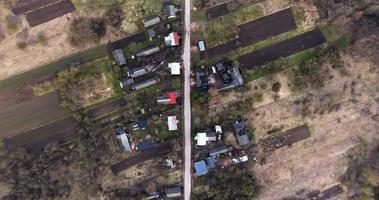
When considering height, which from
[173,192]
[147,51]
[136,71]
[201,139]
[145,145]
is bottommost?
[173,192]

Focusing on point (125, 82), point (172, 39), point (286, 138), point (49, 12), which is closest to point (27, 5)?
point (49, 12)

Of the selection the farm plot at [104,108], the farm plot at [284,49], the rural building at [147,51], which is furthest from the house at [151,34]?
the farm plot at [284,49]

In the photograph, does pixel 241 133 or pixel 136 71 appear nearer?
pixel 136 71

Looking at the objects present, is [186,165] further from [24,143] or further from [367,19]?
[367,19]

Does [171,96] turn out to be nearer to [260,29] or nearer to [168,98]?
[168,98]

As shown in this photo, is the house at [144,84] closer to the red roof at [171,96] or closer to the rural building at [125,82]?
the rural building at [125,82]

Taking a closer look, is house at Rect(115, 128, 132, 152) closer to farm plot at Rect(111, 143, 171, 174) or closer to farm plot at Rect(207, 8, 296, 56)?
farm plot at Rect(111, 143, 171, 174)
